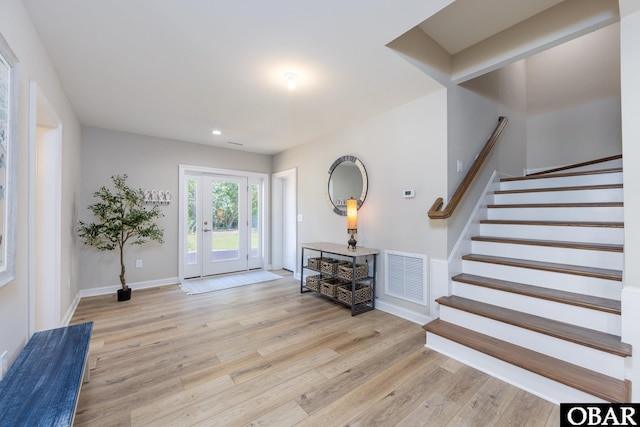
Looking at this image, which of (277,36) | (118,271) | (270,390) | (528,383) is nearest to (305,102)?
(277,36)

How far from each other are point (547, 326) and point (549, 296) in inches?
9.6

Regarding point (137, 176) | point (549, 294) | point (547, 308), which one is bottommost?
point (547, 308)

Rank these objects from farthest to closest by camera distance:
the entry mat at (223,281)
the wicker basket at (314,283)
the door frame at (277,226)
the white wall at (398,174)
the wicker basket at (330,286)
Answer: the door frame at (277,226) < the entry mat at (223,281) < the wicker basket at (314,283) < the wicker basket at (330,286) < the white wall at (398,174)

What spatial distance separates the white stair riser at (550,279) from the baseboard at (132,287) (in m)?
4.30

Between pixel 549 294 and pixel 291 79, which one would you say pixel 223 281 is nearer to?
pixel 291 79

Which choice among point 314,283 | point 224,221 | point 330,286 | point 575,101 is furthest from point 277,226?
point 575,101

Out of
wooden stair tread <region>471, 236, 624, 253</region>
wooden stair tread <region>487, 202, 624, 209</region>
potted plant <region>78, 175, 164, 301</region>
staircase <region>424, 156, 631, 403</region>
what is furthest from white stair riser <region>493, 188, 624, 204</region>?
potted plant <region>78, 175, 164, 301</region>

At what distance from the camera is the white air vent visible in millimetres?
2910

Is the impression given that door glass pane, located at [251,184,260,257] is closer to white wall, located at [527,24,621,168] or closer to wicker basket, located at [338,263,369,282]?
wicker basket, located at [338,263,369,282]

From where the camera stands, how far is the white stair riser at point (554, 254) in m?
2.14

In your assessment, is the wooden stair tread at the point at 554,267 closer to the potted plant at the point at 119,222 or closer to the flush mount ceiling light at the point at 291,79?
the flush mount ceiling light at the point at 291,79

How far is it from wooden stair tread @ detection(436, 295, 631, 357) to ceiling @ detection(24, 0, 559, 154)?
2101 mm

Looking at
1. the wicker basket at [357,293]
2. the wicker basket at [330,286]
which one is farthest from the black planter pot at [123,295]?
the wicker basket at [357,293]

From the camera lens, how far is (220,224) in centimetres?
498
